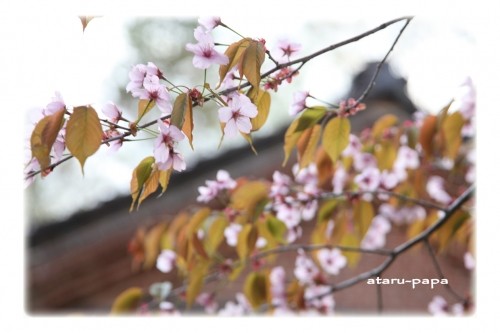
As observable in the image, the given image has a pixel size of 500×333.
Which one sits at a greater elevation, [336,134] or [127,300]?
[336,134]

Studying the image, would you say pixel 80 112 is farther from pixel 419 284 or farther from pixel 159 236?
pixel 419 284

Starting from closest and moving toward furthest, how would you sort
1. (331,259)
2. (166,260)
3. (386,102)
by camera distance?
(166,260) → (331,259) → (386,102)

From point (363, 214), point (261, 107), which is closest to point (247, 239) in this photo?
point (363, 214)

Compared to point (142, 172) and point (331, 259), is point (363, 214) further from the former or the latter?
point (142, 172)

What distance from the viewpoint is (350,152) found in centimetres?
128

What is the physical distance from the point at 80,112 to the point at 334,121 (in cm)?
39

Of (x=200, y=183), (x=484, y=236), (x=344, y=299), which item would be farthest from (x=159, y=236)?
(x=344, y=299)

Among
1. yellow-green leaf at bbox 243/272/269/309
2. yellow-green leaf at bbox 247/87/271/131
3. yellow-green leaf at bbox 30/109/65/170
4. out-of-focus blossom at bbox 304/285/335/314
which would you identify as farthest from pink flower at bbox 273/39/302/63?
out-of-focus blossom at bbox 304/285/335/314

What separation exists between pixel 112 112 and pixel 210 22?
16 cm

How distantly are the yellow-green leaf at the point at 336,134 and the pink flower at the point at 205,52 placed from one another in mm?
270

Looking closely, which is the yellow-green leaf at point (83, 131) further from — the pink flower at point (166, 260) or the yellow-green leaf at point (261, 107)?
the pink flower at point (166, 260)

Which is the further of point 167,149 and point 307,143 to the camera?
point 307,143

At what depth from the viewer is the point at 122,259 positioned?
185cm

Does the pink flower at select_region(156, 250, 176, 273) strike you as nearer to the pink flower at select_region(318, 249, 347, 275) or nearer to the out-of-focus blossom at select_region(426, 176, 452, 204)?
the pink flower at select_region(318, 249, 347, 275)
